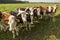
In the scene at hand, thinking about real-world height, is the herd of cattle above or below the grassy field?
above

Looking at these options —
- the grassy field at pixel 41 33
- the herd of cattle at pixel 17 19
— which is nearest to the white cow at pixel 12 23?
the herd of cattle at pixel 17 19

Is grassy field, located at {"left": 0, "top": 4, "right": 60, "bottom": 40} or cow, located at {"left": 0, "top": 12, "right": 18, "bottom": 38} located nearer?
cow, located at {"left": 0, "top": 12, "right": 18, "bottom": 38}

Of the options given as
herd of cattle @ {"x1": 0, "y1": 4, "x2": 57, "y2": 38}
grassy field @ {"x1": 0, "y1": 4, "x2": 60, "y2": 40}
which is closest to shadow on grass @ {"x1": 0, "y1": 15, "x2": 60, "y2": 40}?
grassy field @ {"x1": 0, "y1": 4, "x2": 60, "y2": 40}

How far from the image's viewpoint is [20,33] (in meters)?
11.8

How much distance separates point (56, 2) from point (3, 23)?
28.0ft

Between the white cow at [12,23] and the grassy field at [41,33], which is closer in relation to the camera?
the white cow at [12,23]

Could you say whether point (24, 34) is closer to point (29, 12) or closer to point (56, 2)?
point (29, 12)

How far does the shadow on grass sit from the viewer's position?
11.7 m

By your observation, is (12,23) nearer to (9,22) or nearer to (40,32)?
(9,22)

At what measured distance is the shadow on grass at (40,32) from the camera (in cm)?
1171

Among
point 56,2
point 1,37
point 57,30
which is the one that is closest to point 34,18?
point 57,30

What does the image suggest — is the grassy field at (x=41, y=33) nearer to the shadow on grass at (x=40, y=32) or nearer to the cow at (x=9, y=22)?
the shadow on grass at (x=40, y=32)

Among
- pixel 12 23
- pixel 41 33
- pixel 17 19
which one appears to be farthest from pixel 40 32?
pixel 12 23

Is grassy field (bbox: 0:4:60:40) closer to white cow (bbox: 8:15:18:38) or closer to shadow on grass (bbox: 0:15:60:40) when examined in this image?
shadow on grass (bbox: 0:15:60:40)
